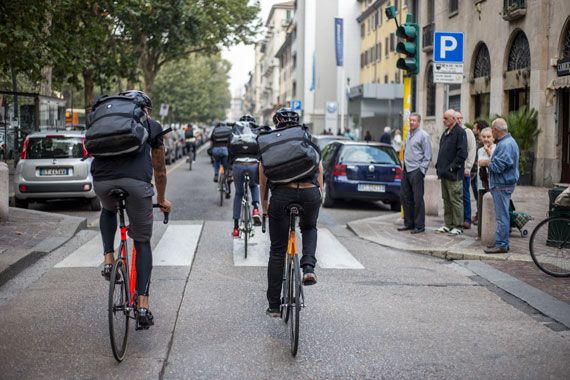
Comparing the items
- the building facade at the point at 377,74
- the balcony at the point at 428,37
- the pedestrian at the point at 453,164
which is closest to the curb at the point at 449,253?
the pedestrian at the point at 453,164

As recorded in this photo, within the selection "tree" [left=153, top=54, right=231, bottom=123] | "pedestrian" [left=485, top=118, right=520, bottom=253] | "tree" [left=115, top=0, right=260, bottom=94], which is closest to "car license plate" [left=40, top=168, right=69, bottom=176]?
"pedestrian" [left=485, top=118, right=520, bottom=253]

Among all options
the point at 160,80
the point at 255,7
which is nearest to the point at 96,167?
the point at 255,7

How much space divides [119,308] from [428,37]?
95.9 feet

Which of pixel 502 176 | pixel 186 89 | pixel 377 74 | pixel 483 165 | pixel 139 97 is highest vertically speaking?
pixel 186 89

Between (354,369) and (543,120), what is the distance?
17635mm

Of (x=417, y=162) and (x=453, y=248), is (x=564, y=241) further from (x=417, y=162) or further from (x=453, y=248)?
(x=417, y=162)

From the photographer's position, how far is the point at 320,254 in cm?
991

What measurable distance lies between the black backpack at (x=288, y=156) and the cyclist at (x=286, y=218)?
9cm

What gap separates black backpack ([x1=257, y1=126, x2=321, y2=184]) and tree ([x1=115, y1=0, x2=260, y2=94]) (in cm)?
2438

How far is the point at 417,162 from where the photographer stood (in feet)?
38.1

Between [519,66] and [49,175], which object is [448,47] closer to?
[49,175]

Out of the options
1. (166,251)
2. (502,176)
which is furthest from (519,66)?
(166,251)

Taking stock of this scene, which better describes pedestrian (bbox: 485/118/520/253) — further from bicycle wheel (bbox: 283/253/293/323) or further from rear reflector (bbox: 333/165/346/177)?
rear reflector (bbox: 333/165/346/177)

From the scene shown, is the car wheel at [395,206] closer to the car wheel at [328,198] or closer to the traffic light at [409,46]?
the car wheel at [328,198]
